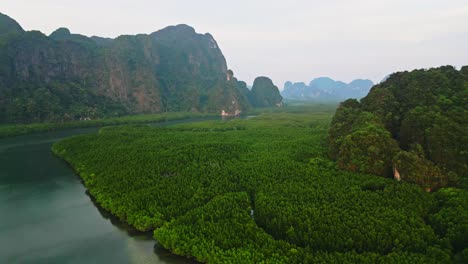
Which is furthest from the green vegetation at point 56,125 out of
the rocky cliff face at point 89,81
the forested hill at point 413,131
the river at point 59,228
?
the forested hill at point 413,131

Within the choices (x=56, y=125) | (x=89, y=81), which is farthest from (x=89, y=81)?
(x=56, y=125)

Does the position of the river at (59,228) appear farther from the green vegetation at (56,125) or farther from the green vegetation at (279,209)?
the green vegetation at (56,125)

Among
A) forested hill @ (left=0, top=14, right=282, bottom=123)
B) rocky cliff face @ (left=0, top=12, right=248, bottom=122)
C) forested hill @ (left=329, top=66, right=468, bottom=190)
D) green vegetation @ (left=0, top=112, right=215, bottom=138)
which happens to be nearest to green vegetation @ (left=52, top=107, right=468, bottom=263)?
forested hill @ (left=329, top=66, right=468, bottom=190)

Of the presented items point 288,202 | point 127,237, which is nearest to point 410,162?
point 288,202

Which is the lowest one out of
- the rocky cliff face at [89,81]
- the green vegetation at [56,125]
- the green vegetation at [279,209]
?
the green vegetation at [279,209]

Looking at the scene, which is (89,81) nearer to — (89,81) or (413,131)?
(89,81)

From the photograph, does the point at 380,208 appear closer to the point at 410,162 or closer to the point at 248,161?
the point at 410,162
